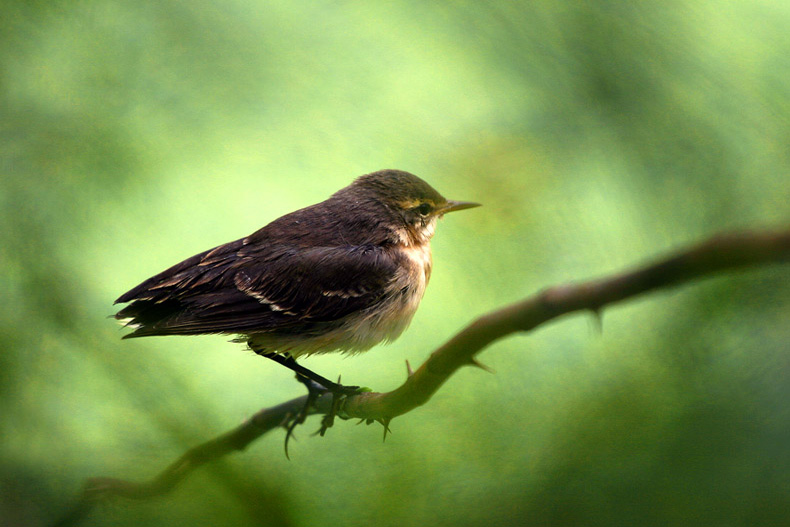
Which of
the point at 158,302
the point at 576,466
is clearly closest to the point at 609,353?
the point at 576,466

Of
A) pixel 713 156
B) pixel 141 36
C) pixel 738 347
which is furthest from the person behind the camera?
pixel 141 36

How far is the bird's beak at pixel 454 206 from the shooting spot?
59.4 inches

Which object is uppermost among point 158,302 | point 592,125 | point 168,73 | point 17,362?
point 168,73

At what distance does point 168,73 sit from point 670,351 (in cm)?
144

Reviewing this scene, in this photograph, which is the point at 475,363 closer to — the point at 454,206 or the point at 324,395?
the point at 454,206

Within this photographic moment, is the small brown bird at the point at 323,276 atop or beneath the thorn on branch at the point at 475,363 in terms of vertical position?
atop

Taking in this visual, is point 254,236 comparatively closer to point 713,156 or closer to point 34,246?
point 34,246

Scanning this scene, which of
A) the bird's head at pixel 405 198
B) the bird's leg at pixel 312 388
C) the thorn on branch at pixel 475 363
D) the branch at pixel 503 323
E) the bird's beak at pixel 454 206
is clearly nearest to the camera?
the branch at pixel 503 323

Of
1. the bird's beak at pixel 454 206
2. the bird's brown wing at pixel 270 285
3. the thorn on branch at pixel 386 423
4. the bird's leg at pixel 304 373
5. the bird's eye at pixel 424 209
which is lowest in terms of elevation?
the thorn on branch at pixel 386 423

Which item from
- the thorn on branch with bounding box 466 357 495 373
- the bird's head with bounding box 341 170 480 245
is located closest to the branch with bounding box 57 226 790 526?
the thorn on branch with bounding box 466 357 495 373

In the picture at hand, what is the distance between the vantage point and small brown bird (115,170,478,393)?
194cm

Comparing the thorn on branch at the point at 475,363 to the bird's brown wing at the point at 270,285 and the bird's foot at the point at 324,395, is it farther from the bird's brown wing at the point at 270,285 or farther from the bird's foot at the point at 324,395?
the bird's brown wing at the point at 270,285

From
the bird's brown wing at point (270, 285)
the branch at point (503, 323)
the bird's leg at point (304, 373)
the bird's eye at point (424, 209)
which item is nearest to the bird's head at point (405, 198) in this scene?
the bird's eye at point (424, 209)

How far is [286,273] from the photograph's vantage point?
211cm
